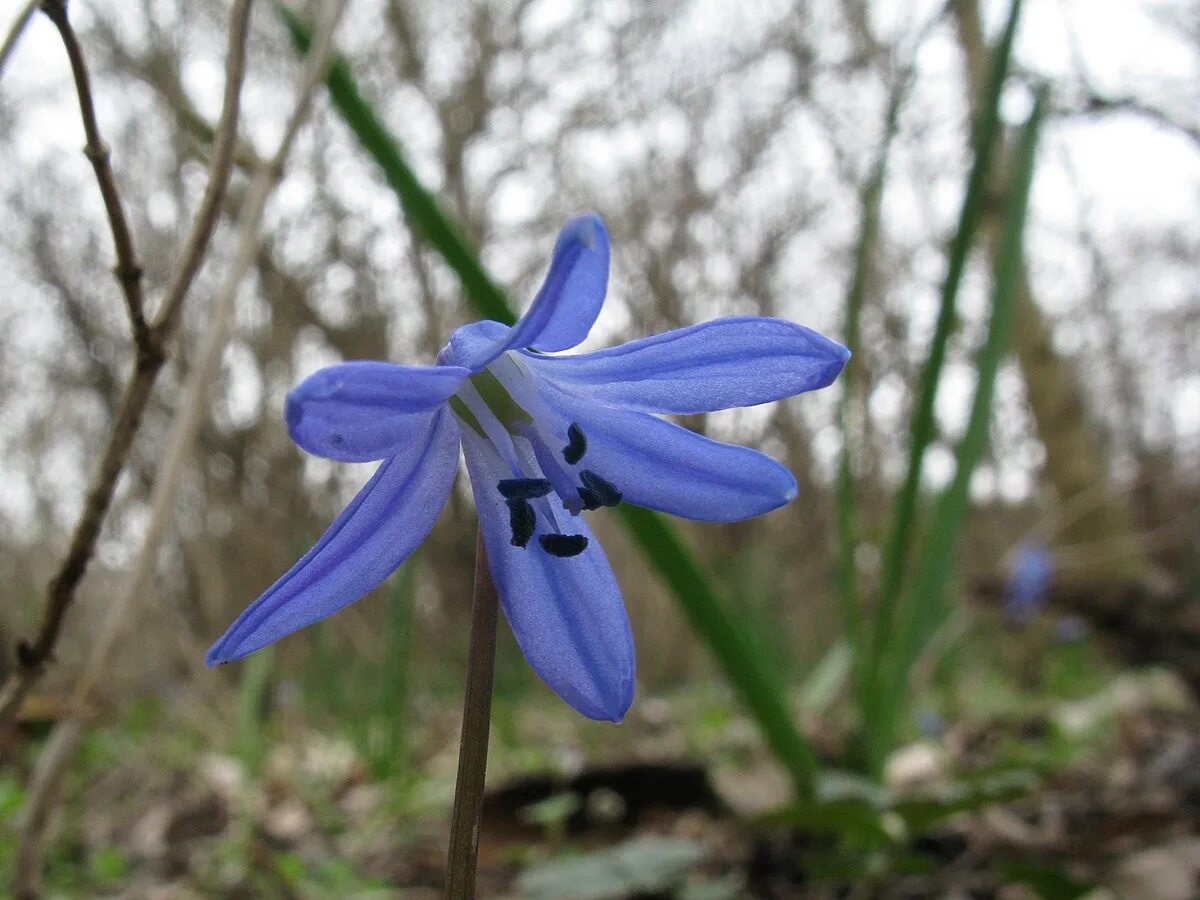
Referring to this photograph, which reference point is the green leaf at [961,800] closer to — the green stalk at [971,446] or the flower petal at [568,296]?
the green stalk at [971,446]

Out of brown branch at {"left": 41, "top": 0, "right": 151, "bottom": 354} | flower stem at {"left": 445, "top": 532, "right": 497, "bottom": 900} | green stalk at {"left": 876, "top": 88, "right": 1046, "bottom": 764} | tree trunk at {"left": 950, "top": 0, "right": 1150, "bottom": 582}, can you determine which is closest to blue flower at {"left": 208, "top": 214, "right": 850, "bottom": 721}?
flower stem at {"left": 445, "top": 532, "right": 497, "bottom": 900}

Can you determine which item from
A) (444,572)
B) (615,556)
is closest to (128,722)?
(444,572)

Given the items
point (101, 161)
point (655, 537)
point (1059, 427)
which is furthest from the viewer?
point (1059, 427)

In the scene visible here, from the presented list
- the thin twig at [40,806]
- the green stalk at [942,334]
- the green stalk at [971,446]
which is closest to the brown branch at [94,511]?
the thin twig at [40,806]

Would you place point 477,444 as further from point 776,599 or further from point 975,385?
point 776,599

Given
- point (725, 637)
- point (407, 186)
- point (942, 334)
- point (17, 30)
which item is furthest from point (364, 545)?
point (942, 334)

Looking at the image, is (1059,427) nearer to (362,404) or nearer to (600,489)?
(600,489)
